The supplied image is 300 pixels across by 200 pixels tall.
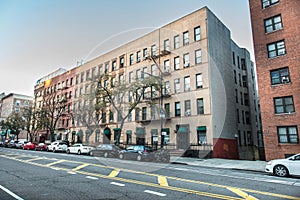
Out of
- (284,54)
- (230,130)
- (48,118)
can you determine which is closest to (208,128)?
(230,130)

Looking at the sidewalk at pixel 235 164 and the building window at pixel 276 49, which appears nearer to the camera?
the sidewalk at pixel 235 164

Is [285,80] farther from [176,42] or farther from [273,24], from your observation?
[176,42]

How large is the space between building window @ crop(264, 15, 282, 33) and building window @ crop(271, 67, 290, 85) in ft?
13.7

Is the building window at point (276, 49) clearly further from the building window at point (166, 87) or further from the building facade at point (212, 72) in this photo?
the building window at point (166, 87)

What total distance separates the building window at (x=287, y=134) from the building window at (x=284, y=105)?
147 centimetres

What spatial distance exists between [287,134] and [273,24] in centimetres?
1059

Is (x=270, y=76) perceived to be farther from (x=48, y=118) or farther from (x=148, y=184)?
(x=48, y=118)

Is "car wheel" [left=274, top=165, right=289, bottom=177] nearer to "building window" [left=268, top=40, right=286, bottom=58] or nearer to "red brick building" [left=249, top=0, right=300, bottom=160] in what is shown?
"red brick building" [left=249, top=0, right=300, bottom=160]

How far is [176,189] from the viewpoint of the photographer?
7574 mm

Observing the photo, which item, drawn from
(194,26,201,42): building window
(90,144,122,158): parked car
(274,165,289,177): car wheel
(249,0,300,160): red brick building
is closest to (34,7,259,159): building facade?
(194,26,201,42): building window

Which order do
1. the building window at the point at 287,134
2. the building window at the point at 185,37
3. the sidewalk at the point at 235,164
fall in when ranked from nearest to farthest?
1. the sidewalk at the point at 235,164
2. the building window at the point at 287,134
3. the building window at the point at 185,37

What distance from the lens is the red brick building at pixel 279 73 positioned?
1859 cm

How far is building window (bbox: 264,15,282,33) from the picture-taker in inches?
810

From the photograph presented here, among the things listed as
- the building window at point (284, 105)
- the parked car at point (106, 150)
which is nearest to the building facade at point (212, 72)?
the building window at point (284, 105)
